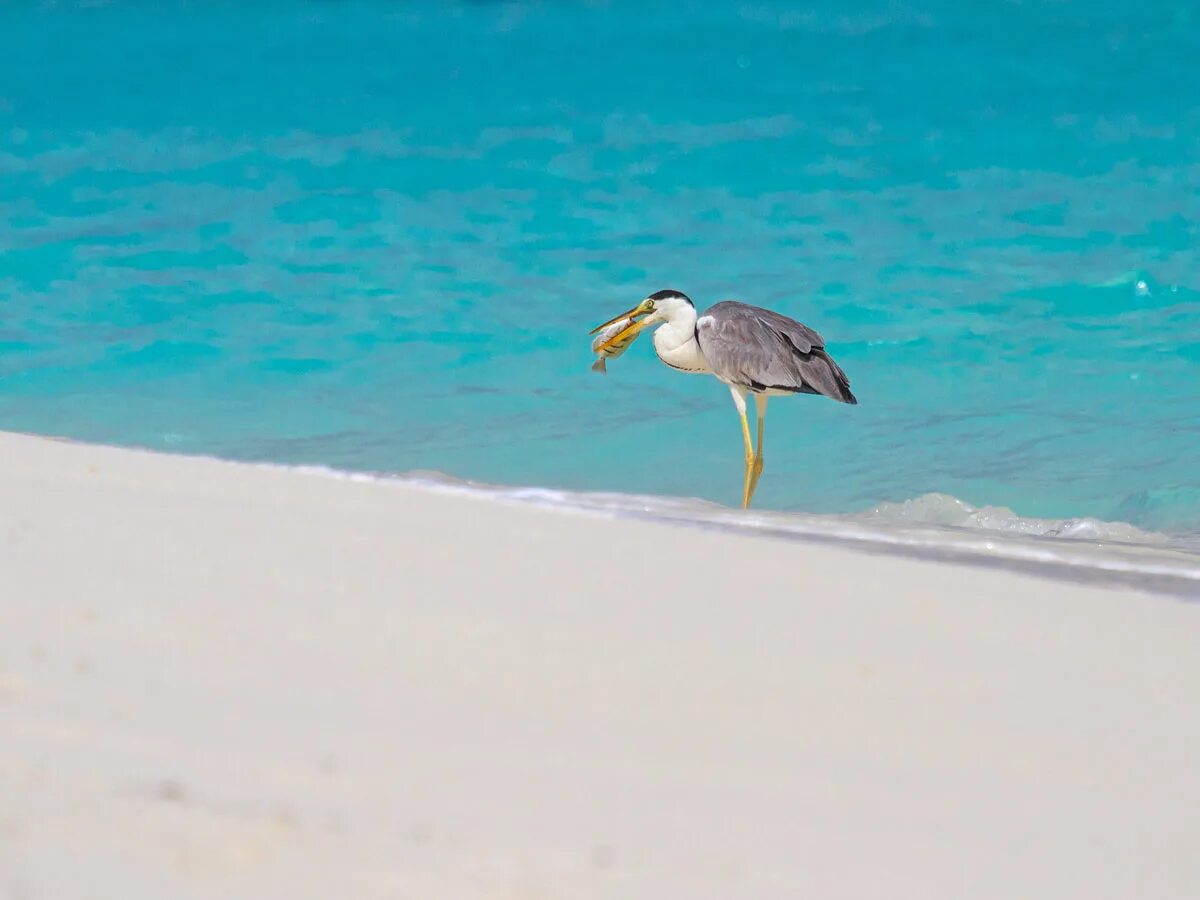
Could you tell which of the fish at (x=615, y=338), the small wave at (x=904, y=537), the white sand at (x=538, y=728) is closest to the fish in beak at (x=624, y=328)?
the fish at (x=615, y=338)

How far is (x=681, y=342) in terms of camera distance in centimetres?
1118

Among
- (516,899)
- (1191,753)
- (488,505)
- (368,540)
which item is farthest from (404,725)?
(488,505)

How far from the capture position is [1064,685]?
297cm

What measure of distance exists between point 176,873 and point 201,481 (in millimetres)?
3740

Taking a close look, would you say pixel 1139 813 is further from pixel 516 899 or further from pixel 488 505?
pixel 488 505

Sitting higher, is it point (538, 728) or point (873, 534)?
point (873, 534)

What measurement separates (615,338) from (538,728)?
31.1 feet

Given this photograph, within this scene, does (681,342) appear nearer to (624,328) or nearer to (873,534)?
(624,328)

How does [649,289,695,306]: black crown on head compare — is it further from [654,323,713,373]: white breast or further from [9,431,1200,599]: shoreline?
[9,431,1200,599]: shoreline

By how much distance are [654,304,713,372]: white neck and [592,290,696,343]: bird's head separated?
1 cm

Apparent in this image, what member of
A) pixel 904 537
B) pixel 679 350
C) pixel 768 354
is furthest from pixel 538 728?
pixel 679 350

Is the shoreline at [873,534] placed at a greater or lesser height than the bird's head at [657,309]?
lesser

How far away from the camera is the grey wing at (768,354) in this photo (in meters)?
10.2

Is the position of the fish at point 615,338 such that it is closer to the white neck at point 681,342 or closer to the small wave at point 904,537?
the white neck at point 681,342
